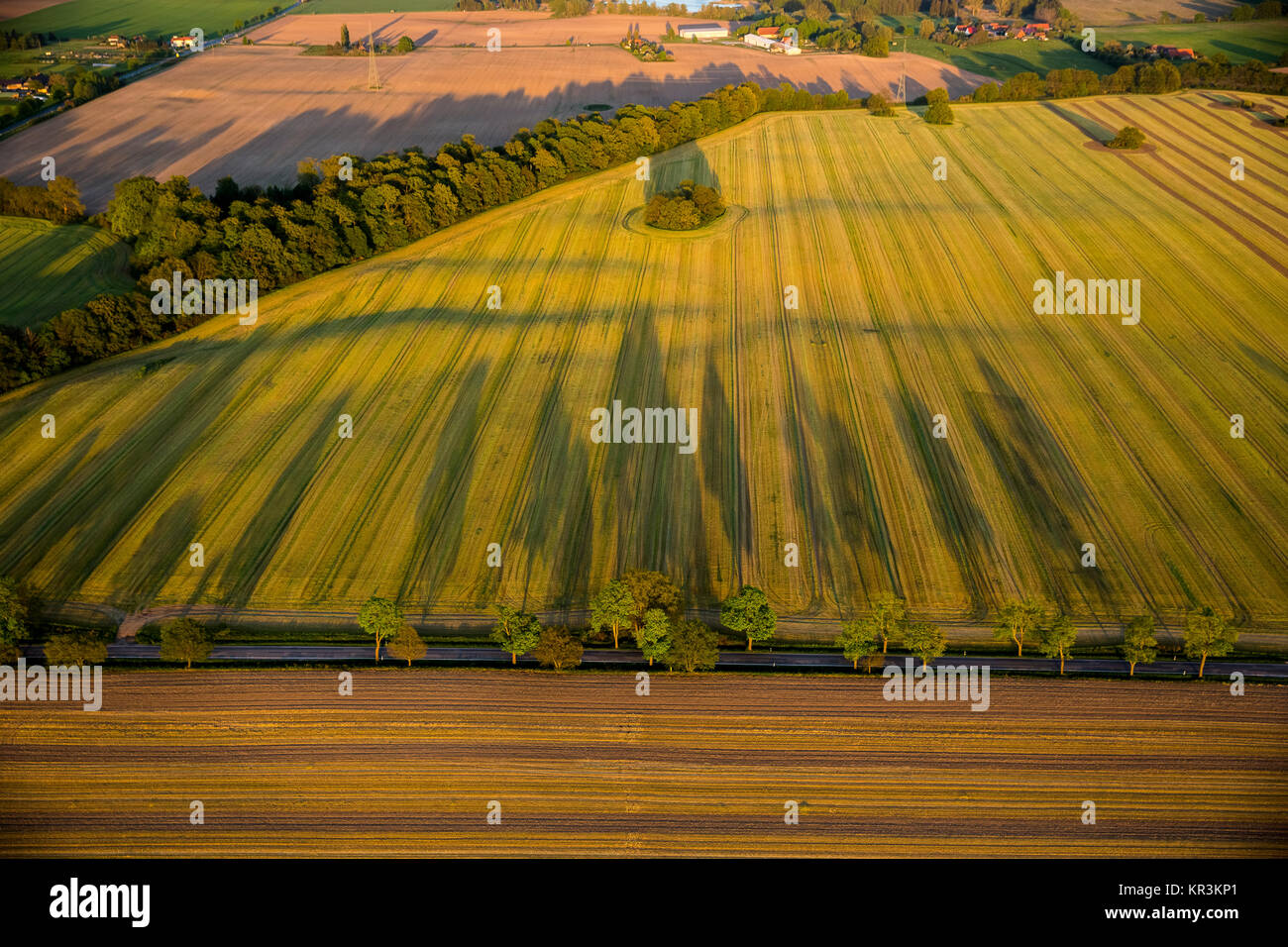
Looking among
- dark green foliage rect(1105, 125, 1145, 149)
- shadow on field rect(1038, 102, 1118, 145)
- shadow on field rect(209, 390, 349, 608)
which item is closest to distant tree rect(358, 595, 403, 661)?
shadow on field rect(209, 390, 349, 608)

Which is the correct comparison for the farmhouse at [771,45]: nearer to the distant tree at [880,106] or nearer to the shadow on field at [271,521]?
the distant tree at [880,106]

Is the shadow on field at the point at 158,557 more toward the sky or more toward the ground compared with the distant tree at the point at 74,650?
more toward the sky

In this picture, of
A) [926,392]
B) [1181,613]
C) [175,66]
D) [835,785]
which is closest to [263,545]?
[835,785]

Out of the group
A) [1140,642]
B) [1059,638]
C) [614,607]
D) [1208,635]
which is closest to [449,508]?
[614,607]

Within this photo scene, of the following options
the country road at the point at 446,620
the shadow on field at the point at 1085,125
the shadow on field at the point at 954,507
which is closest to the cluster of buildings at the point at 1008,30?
the shadow on field at the point at 1085,125

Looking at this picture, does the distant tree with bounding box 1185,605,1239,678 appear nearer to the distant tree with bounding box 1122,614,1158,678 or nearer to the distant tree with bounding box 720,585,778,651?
the distant tree with bounding box 1122,614,1158,678
